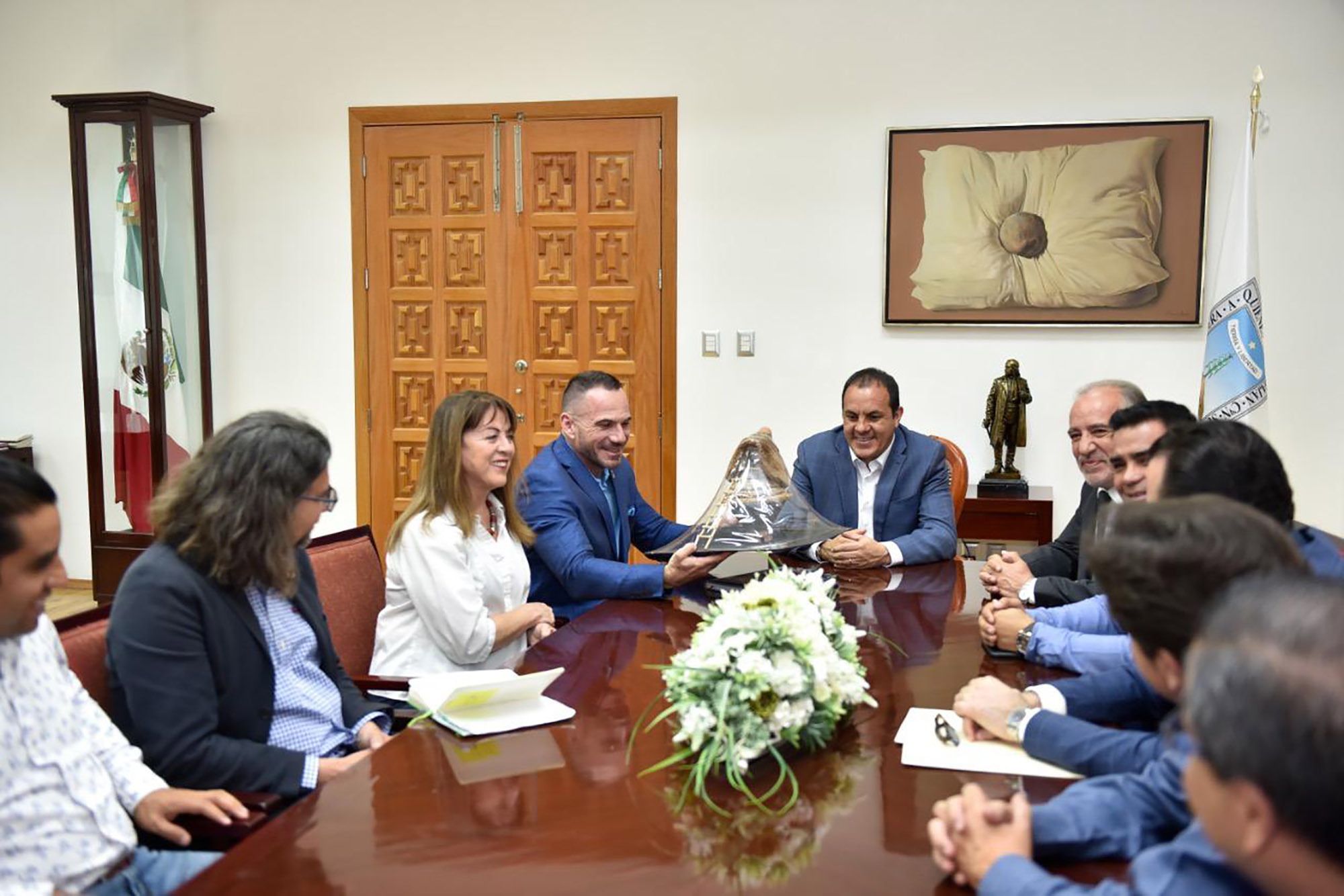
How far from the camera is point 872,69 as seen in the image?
5078mm

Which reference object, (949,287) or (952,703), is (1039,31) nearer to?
(949,287)

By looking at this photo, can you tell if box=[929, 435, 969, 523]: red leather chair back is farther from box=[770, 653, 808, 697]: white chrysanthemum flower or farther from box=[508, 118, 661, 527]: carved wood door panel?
box=[770, 653, 808, 697]: white chrysanthemum flower

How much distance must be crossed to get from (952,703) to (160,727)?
1324 millimetres

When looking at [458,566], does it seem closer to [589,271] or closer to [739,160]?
[589,271]

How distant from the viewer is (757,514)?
2871 mm

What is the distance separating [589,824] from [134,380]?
4.88m

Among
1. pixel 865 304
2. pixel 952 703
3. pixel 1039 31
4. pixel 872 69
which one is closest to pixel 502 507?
pixel 952 703

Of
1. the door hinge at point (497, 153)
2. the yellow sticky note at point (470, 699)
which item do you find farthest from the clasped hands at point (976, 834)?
the door hinge at point (497, 153)

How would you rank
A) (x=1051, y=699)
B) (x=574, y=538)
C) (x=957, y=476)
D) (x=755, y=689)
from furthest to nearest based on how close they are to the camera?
(x=957, y=476) < (x=574, y=538) < (x=1051, y=699) < (x=755, y=689)

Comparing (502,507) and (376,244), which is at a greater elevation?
(376,244)

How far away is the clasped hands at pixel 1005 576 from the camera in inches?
110

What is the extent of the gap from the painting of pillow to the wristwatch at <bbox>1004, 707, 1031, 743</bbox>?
11.8 ft

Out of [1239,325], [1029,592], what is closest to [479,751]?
[1029,592]

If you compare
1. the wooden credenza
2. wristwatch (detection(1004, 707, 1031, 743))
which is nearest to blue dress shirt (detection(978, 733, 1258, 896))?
wristwatch (detection(1004, 707, 1031, 743))
